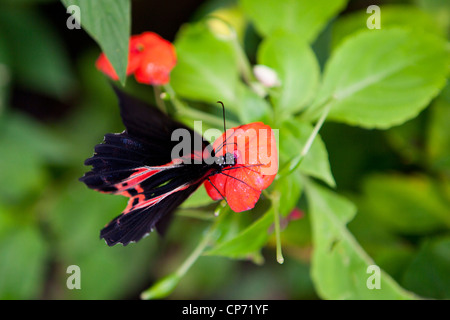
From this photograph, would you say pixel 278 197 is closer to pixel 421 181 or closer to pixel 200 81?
pixel 200 81

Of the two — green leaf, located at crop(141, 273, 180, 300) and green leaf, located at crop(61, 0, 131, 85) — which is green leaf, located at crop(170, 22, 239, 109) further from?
green leaf, located at crop(141, 273, 180, 300)

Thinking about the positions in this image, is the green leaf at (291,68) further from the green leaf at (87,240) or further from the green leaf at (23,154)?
the green leaf at (23,154)

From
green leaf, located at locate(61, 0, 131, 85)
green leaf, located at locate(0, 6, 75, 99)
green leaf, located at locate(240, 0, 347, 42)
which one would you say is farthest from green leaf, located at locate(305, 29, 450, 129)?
green leaf, located at locate(0, 6, 75, 99)

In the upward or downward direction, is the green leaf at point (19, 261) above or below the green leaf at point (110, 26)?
below

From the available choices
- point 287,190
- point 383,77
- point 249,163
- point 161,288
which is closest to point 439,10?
point 383,77

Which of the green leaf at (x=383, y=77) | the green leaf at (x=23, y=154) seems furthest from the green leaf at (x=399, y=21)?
the green leaf at (x=23, y=154)
